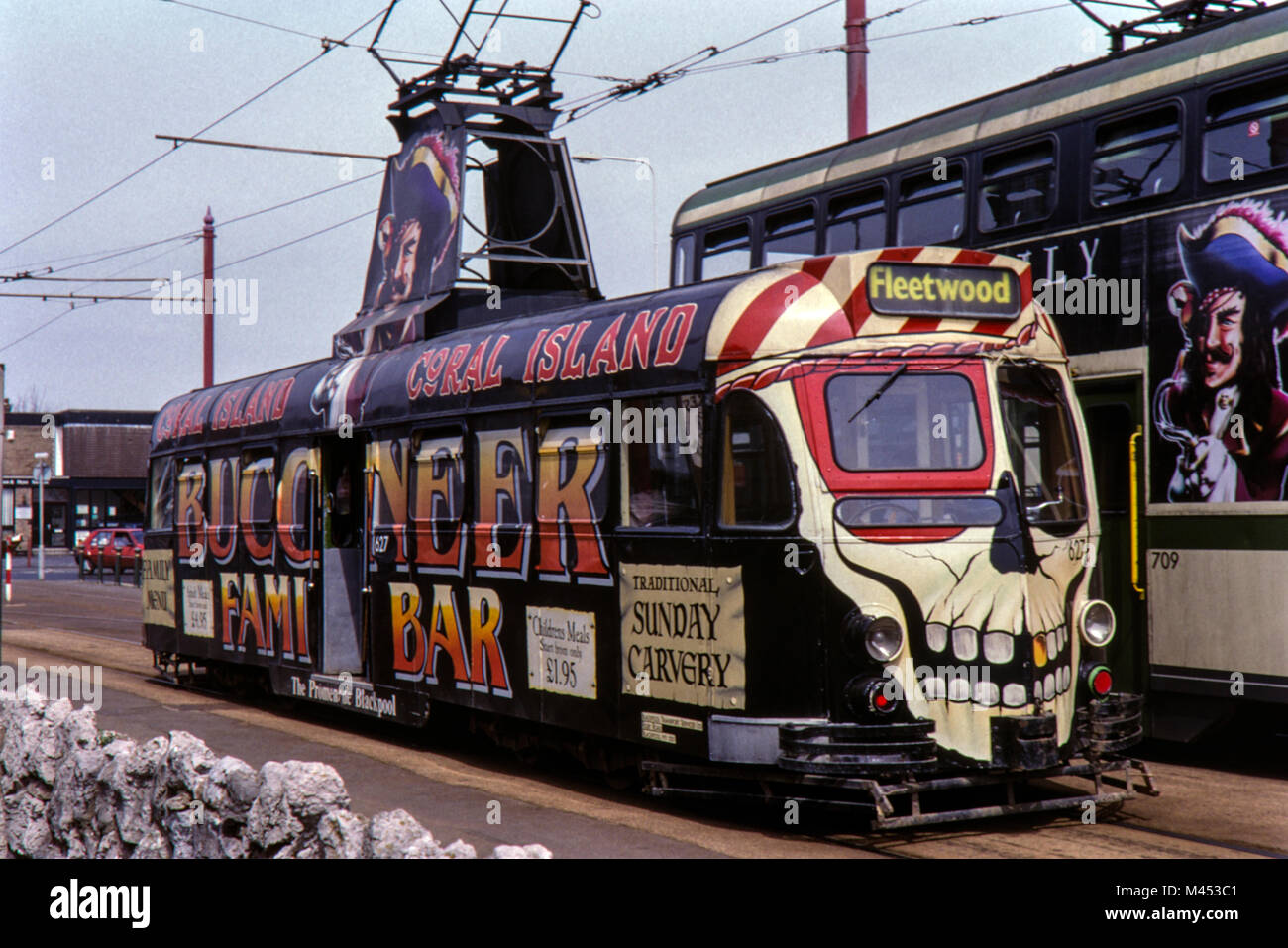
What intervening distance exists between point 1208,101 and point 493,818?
23.1 ft

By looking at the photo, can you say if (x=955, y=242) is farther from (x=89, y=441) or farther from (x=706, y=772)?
(x=89, y=441)

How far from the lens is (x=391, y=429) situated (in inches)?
517

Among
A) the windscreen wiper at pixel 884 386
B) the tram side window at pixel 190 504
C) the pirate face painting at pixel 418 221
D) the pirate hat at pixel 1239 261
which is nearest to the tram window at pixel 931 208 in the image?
the pirate hat at pixel 1239 261

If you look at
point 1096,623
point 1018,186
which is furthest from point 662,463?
point 1018,186

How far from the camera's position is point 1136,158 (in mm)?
11422

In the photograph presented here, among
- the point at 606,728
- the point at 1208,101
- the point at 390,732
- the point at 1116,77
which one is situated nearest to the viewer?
the point at 606,728

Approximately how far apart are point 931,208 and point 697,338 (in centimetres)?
457

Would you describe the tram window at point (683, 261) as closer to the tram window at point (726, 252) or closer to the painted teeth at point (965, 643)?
the tram window at point (726, 252)

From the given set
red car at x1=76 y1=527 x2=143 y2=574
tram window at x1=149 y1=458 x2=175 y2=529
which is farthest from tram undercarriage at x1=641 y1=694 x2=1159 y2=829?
red car at x1=76 y1=527 x2=143 y2=574

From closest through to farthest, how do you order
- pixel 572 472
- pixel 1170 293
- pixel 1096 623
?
pixel 1096 623 < pixel 572 472 < pixel 1170 293

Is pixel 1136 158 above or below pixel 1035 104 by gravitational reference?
below

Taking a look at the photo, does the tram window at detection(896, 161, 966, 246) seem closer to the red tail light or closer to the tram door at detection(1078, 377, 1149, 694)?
the tram door at detection(1078, 377, 1149, 694)

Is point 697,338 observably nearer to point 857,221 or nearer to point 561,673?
point 561,673
